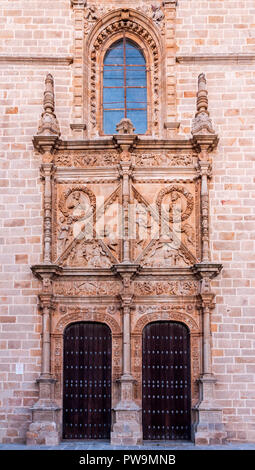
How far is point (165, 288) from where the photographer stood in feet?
40.6

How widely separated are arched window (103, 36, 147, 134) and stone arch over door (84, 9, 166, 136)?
148mm

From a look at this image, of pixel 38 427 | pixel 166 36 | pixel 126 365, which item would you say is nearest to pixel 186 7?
pixel 166 36

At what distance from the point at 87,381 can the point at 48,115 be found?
5.09 meters

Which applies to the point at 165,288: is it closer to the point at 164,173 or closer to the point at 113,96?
the point at 164,173

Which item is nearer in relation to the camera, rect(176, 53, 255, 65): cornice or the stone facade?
the stone facade

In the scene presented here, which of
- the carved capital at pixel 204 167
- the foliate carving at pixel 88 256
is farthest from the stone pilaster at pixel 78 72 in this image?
the carved capital at pixel 204 167

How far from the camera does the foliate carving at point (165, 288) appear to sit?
1236cm

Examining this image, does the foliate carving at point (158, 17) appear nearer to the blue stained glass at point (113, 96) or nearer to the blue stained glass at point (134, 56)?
the blue stained glass at point (134, 56)

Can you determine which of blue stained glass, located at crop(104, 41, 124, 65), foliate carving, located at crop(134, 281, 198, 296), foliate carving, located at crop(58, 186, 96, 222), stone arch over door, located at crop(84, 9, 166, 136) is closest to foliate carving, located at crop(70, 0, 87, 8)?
stone arch over door, located at crop(84, 9, 166, 136)

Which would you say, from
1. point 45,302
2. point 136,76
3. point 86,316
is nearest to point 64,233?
point 45,302

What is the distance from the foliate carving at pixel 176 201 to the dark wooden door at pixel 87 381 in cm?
251

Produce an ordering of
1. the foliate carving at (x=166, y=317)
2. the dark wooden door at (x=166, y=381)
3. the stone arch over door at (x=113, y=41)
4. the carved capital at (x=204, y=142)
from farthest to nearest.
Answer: the stone arch over door at (x=113, y=41)
the carved capital at (x=204, y=142)
the foliate carving at (x=166, y=317)
the dark wooden door at (x=166, y=381)

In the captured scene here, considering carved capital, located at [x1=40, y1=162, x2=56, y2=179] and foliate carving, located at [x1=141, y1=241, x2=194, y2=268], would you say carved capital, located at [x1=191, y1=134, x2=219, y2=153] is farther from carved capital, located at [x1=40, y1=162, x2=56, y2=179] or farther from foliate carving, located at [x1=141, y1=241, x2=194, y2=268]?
carved capital, located at [x1=40, y1=162, x2=56, y2=179]

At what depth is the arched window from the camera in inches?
531
